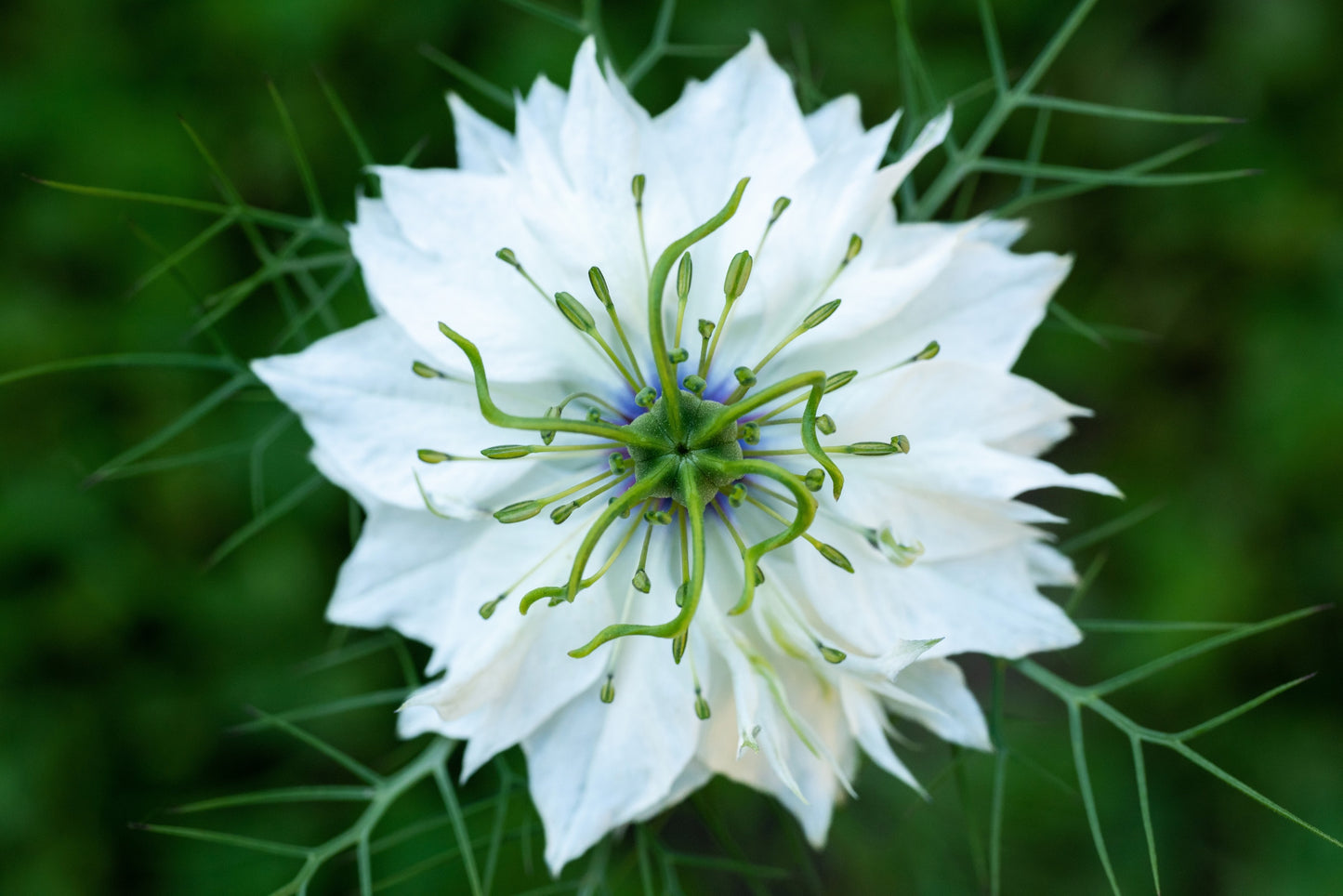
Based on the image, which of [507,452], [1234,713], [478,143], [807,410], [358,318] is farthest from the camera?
[358,318]

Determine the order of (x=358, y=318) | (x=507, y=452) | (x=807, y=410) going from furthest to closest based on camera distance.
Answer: (x=358, y=318) < (x=507, y=452) < (x=807, y=410)

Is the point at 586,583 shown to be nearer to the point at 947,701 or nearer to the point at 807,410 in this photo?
the point at 807,410

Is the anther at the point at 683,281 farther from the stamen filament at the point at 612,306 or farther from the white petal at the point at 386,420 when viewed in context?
the white petal at the point at 386,420

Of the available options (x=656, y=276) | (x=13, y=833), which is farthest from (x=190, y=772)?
(x=656, y=276)

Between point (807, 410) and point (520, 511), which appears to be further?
point (520, 511)

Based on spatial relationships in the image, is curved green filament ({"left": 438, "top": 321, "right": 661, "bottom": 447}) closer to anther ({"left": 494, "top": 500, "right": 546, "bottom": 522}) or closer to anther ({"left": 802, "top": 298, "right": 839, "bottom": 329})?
anther ({"left": 494, "top": 500, "right": 546, "bottom": 522})

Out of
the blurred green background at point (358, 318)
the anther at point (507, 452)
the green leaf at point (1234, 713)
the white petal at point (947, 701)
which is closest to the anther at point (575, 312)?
the anther at point (507, 452)

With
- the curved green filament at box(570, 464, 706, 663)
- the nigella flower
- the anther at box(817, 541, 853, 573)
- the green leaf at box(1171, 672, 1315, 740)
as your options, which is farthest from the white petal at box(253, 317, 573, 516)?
the green leaf at box(1171, 672, 1315, 740)

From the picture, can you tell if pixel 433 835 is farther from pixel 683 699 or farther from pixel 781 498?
pixel 781 498

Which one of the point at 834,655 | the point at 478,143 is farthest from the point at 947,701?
the point at 478,143
